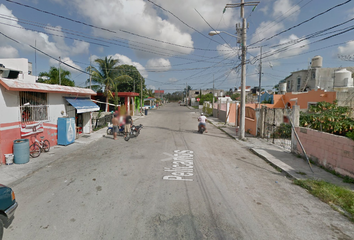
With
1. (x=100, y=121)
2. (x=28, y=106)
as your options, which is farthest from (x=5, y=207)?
(x=100, y=121)

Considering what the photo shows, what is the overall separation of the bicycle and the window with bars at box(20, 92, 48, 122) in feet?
3.33

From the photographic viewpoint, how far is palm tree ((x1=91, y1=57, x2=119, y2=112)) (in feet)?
79.5

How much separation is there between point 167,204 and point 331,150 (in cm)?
605

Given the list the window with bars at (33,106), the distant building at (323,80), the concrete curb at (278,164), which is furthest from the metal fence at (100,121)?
the distant building at (323,80)

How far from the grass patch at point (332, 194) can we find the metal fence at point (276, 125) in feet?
23.2

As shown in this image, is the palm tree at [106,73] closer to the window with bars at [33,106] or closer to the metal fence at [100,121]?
the metal fence at [100,121]

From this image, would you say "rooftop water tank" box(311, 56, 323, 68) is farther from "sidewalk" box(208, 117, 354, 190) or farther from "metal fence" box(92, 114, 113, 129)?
"metal fence" box(92, 114, 113, 129)

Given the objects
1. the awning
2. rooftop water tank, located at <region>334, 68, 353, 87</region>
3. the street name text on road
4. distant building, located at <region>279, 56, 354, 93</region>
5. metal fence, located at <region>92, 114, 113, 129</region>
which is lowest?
the street name text on road

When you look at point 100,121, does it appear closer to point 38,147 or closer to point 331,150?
point 38,147

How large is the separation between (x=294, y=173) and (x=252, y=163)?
1.60 meters

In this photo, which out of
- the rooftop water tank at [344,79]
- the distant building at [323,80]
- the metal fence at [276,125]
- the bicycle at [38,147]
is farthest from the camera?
the rooftop water tank at [344,79]

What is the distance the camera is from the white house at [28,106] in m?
7.14

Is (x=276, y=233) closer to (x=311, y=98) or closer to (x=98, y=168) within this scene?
(x=98, y=168)

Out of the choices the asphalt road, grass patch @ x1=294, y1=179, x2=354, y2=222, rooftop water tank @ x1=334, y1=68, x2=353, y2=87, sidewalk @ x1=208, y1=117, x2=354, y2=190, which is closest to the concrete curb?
sidewalk @ x1=208, y1=117, x2=354, y2=190
